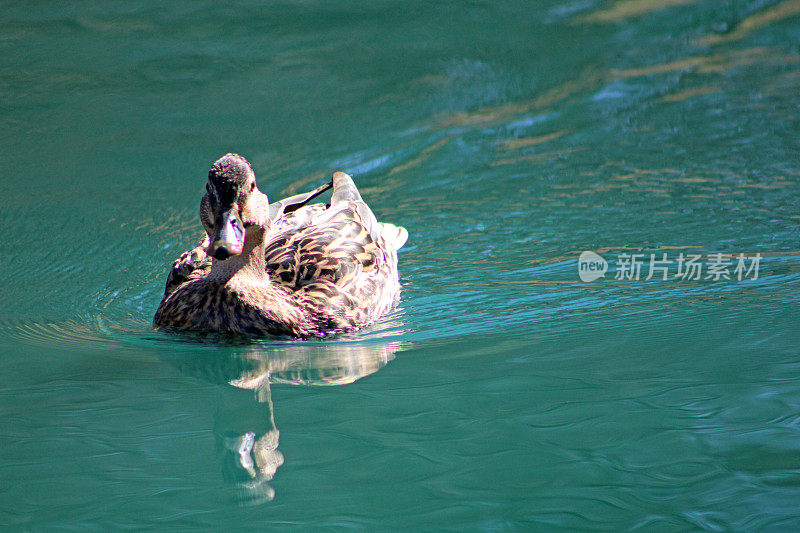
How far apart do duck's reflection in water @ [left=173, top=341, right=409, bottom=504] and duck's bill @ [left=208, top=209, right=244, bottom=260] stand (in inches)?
→ 25.5

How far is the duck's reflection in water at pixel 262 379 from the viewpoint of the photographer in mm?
3736

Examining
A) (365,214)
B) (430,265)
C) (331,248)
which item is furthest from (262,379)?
(430,265)

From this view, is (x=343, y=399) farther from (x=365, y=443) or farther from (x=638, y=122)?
(x=638, y=122)

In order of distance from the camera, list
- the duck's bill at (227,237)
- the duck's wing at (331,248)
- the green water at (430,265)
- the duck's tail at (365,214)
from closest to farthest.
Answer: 1. the green water at (430,265)
2. the duck's bill at (227,237)
3. the duck's wing at (331,248)
4. the duck's tail at (365,214)

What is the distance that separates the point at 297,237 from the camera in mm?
6391

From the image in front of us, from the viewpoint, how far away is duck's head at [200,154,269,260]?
4.92m

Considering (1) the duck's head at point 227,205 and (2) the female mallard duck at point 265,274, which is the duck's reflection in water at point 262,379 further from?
(1) the duck's head at point 227,205

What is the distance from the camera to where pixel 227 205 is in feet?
16.7

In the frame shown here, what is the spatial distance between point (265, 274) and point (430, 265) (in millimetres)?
1842

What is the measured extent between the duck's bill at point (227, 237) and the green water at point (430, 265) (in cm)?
66

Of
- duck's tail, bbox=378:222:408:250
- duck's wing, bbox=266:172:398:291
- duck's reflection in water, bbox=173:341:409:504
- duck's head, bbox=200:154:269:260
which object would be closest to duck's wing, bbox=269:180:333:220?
duck's wing, bbox=266:172:398:291

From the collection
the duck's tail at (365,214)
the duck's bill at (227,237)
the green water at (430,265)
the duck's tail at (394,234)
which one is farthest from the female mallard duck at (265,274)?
the duck's tail at (394,234)

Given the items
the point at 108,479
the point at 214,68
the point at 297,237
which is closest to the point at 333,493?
the point at 108,479

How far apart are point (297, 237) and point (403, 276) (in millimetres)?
1090
